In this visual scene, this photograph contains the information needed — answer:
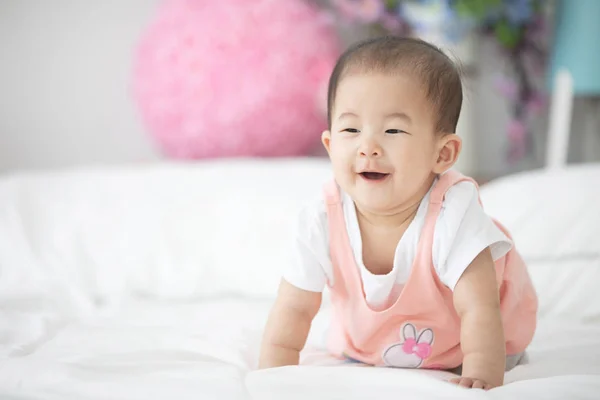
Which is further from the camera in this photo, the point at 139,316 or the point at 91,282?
the point at 91,282

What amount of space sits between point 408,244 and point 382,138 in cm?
15

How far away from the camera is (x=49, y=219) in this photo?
60.9 inches

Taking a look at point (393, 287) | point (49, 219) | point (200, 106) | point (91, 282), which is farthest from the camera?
point (200, 106)

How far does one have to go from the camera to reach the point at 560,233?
133cm

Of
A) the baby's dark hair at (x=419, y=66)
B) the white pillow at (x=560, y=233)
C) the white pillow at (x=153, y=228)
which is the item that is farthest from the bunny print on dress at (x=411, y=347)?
the white pillow at (x=153, y=228)

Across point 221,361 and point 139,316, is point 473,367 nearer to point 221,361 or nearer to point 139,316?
point 221,361

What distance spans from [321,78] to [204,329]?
3.40ft

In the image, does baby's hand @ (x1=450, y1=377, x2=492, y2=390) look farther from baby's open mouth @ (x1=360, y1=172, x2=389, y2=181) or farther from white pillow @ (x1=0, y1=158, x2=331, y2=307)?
white pillow @ (x1=0, y1=158, x2=331, y2=307)

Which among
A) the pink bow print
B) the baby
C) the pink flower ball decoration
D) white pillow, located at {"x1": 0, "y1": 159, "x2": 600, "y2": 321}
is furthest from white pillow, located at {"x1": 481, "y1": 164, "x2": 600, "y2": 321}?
the pink flower ball decoration

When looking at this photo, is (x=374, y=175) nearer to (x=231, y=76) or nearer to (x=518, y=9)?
(x=231, y=76)

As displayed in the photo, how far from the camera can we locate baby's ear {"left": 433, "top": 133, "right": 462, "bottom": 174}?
2.82 feet

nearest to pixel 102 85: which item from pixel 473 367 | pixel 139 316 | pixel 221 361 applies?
pixel 139 316

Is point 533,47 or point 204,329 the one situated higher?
point 533,47

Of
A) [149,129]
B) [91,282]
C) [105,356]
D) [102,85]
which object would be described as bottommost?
[105,356]
